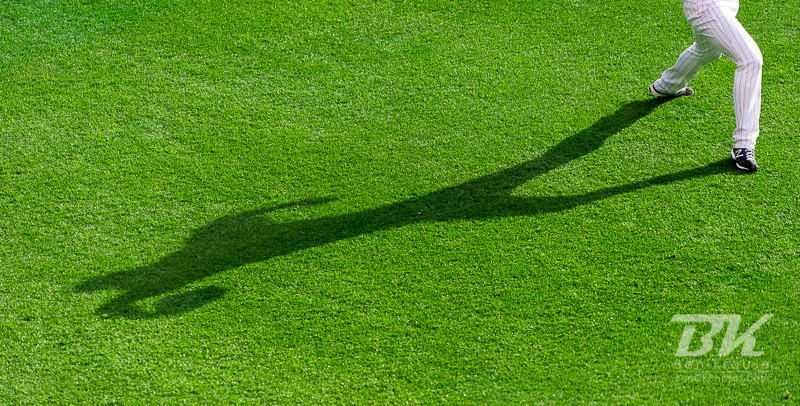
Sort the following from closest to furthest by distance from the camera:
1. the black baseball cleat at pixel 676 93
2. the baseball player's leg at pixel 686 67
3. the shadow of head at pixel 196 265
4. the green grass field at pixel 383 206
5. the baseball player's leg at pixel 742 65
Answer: the green grass field at pixel 383 206 → the shadow of head at pixel 196 265 → the baseball player's leg at pixel 742 65 → the baseball player's leg at pixel 686 67 → the black baseball cleat at pixel 676 93

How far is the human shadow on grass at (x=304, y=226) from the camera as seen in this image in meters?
3.95

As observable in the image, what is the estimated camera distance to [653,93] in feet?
17.1

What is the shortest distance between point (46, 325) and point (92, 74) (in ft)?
8.42

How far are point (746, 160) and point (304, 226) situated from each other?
2.90 metres

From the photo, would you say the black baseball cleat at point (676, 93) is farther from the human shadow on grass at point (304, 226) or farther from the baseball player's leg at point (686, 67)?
the human shadow on grass at point (304, 226)

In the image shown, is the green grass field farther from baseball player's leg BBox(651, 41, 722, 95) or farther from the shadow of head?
baseball player's leg BBox(651, 41, 722, 95)

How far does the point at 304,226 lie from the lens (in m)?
4.34

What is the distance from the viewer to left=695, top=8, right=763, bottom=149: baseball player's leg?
4.49 metres

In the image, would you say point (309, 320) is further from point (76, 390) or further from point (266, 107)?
point (266, 107)

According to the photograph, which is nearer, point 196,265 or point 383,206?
point 196,265

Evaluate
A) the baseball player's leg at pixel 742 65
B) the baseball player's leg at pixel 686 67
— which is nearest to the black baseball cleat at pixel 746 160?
the baseball player's leg at pixel 742 65
